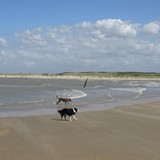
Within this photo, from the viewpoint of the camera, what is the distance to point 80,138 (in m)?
11.3

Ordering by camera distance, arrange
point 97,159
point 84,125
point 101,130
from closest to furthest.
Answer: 1. point 97,159
2. point 101,130
3. point 84,125

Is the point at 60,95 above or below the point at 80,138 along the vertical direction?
below

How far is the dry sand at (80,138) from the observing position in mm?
9258

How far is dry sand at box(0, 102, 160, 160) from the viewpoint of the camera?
9258 mm

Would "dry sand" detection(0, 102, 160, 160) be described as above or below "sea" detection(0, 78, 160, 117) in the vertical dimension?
above

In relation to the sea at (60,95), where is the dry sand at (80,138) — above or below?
above

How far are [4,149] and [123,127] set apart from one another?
16.9 ft

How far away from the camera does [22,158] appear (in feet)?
29.2

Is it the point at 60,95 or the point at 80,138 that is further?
the point at 60,95

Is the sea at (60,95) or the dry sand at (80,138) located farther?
the sea at (60,95)

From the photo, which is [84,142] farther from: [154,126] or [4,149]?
[154,126]

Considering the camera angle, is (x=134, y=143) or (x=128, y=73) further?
(x=128, y=73)

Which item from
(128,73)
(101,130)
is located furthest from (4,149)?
(128,73)

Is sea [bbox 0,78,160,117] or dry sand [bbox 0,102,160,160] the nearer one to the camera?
dry sand [bbox 0,102,160,160]
